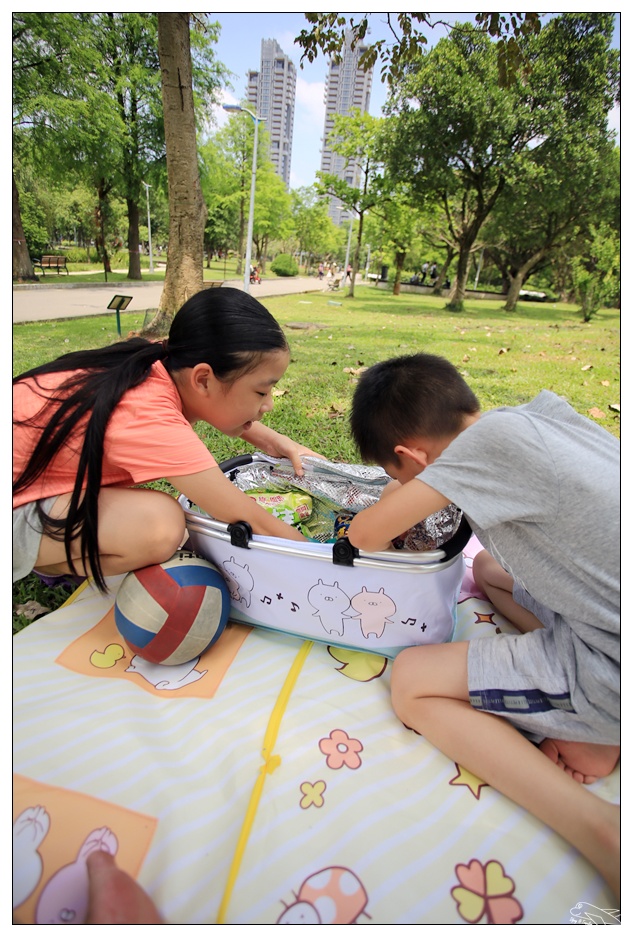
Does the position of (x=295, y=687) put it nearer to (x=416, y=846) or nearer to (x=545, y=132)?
(x=416, y=846)

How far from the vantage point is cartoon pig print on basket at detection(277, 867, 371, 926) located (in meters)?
0.89

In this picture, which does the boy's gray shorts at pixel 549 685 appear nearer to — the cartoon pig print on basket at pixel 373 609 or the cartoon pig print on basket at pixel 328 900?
the cartoon pig print on basket at pixel 373 609

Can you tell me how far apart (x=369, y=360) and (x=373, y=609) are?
13.2 feet

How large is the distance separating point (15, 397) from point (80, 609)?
2.22ft

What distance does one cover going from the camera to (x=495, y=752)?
3.51 feet

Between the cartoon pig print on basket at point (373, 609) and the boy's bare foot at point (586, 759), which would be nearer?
the boy's bare foot at point (586, 759)

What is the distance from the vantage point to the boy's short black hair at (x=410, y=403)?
1.27 metres

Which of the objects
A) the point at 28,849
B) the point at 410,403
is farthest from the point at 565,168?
the point at 28,849

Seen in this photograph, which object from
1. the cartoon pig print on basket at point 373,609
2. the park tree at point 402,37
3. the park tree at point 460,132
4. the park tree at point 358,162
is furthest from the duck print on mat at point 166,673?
the park tree at point 358,162

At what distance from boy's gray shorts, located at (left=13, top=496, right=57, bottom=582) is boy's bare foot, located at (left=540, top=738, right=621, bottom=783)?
4.43 ft

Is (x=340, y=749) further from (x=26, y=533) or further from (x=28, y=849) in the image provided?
(x=26, y=533)

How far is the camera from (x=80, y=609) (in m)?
1.54

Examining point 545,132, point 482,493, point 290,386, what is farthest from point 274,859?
point 545,132
